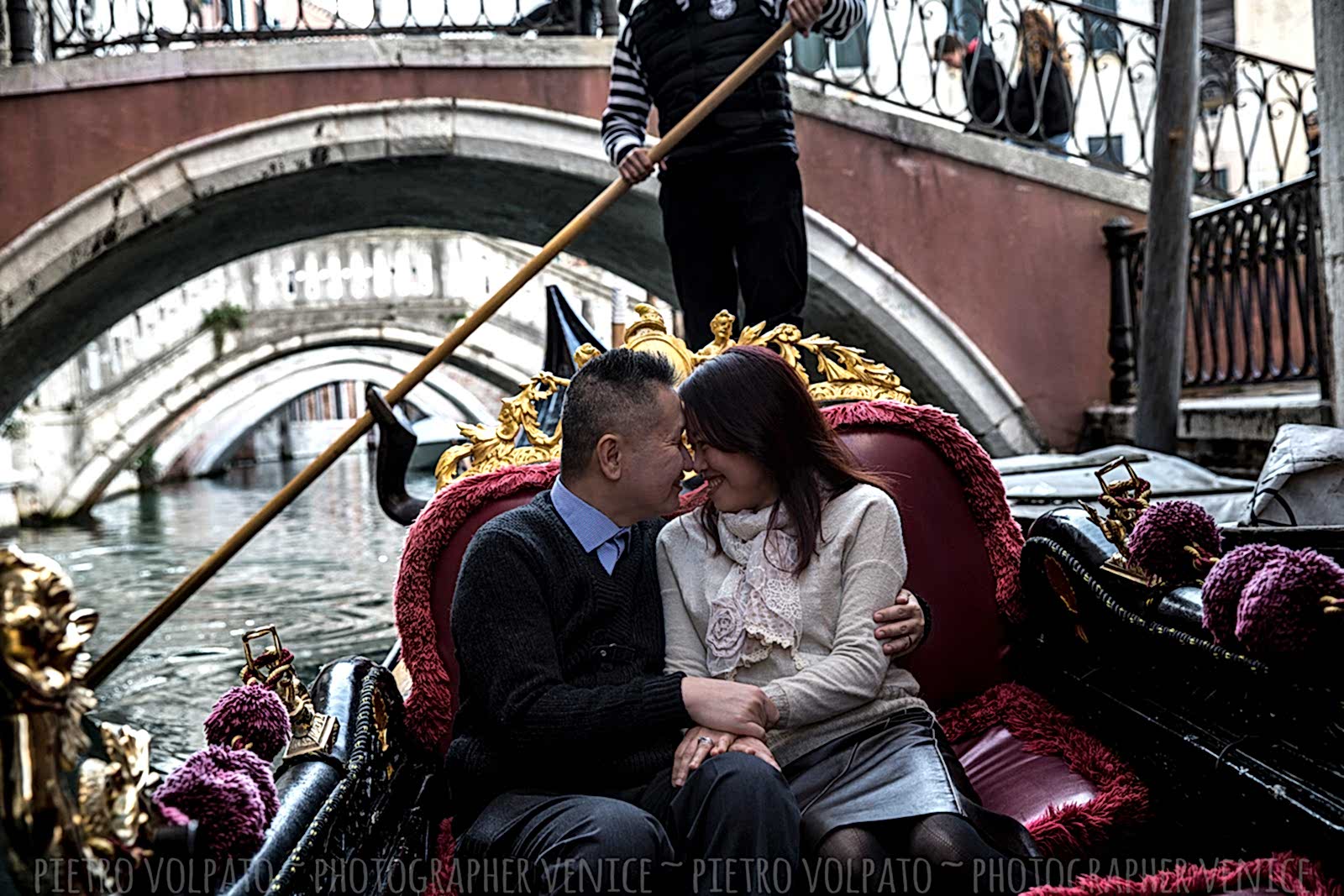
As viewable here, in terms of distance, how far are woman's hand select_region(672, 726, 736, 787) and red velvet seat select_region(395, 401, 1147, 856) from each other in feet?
1.26

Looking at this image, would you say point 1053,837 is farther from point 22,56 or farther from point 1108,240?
point 22,56

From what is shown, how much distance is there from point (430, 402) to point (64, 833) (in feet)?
48.5

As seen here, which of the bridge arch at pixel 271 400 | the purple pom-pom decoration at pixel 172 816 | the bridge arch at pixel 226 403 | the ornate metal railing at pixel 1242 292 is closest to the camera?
the purple pom-pom decoration at pixel 172 816

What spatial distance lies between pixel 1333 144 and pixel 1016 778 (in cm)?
186

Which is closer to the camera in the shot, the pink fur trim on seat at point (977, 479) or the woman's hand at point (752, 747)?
the woman's hand at point (752, 747)

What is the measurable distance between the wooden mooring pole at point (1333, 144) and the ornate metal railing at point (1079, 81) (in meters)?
1.52

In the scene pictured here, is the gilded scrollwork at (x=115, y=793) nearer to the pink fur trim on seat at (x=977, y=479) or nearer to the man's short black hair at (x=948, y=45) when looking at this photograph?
the pink fur trim on seat at (x=977, y=479)

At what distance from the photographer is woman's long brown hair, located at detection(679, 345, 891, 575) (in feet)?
4.41

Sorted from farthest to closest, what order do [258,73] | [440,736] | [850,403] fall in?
[258,73] → [850,403] → [440,736]

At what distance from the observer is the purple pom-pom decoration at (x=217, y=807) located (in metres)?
0.89

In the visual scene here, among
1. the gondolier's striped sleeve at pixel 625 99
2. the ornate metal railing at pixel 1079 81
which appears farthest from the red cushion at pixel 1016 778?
the ornate metal railing at pixel 1079 81

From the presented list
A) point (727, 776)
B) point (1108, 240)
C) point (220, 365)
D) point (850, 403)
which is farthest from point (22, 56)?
point (220, 365)

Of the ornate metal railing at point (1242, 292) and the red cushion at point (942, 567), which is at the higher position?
the ornate metal railing at point (1242, 292)

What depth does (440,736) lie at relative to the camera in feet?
4.86
